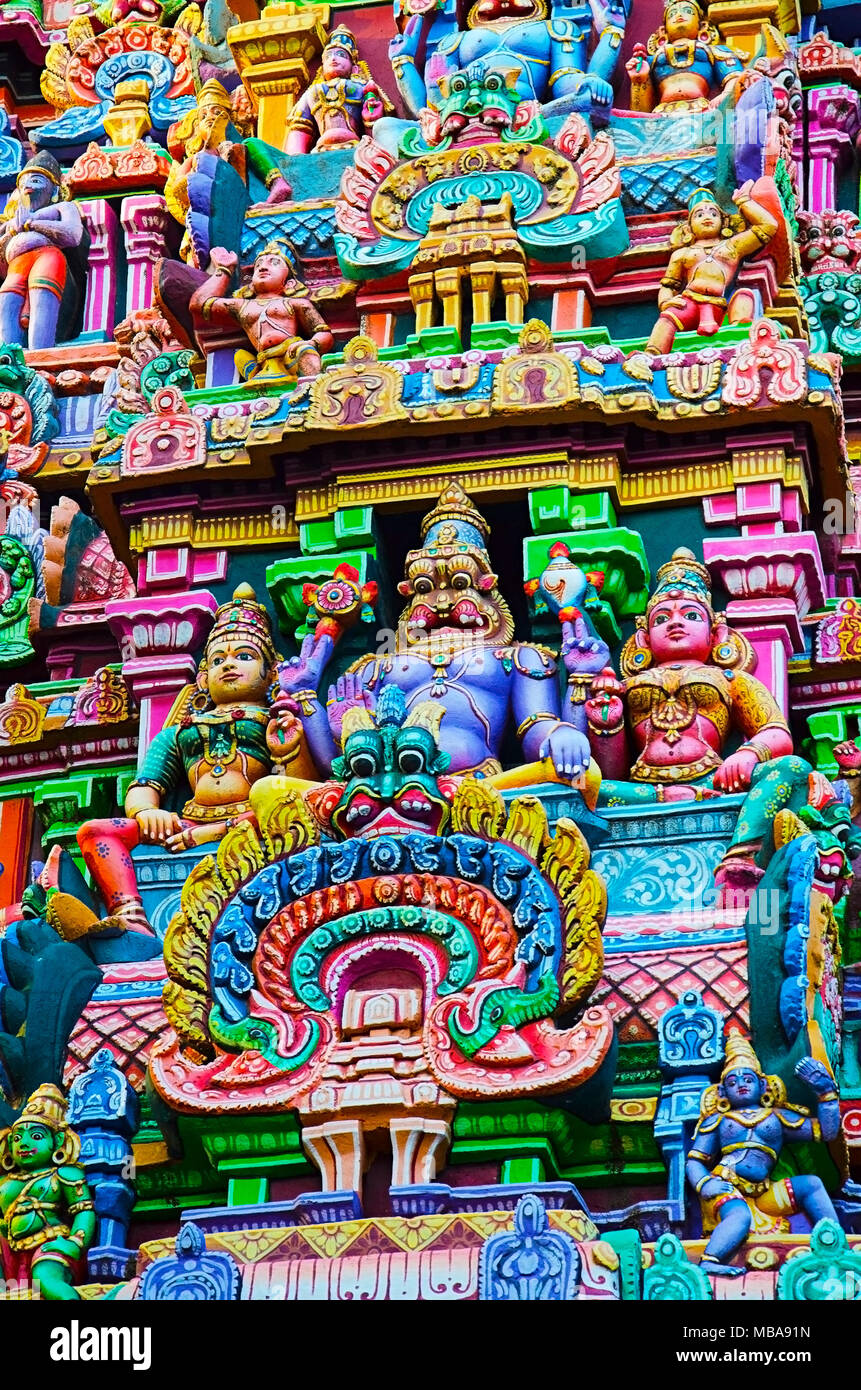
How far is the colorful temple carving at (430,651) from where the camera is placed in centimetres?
1880

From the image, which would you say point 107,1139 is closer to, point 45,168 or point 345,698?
point 345,698

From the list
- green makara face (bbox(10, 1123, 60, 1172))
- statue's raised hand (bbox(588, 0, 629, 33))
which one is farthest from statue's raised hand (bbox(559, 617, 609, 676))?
statue's raised hand (bbox(588, 0, 629, 33))

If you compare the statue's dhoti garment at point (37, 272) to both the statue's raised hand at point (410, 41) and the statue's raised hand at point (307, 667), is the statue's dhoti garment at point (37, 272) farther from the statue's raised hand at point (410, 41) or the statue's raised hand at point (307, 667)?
the statue's raised hand at point (307, 667)

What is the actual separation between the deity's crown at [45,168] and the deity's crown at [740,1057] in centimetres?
1004

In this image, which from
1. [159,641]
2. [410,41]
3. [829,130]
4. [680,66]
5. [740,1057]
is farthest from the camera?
[829,130]

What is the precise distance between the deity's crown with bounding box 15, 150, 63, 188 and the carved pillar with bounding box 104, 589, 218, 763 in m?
5.01

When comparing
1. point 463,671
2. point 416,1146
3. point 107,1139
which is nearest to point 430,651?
point 463,671

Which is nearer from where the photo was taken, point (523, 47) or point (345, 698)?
point (345, 698)

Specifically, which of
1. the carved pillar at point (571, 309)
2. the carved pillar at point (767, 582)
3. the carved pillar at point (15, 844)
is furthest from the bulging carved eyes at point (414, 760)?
the carved pillar at point (571, 309)

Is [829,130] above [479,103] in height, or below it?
above

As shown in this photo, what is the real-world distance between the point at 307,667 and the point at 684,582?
208 cm

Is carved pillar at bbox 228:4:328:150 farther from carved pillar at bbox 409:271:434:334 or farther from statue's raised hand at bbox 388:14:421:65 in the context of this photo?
carved pillar at bbox 409:271:434:334

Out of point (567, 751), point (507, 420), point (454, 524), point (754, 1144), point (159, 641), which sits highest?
point (507, 420)

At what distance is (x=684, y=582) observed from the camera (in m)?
21.7
